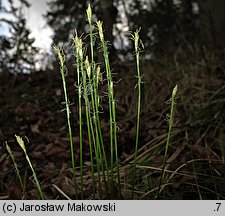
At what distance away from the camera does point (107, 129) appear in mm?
2293

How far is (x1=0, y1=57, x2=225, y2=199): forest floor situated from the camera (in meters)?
1.35

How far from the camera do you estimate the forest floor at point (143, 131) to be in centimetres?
135

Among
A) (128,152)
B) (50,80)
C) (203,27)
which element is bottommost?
(128,152)

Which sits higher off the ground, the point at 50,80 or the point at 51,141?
the point at 50,80

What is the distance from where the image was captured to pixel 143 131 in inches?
86.5
